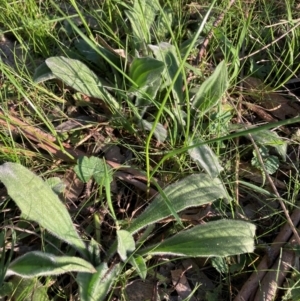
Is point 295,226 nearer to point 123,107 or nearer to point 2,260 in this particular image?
point 123,107

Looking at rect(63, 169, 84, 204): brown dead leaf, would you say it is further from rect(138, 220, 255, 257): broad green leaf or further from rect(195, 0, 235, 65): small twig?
rect(195, 0, 235, 65): small twig

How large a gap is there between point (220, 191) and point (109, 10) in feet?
2.04

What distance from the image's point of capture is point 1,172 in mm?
1047

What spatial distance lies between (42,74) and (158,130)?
33 cm

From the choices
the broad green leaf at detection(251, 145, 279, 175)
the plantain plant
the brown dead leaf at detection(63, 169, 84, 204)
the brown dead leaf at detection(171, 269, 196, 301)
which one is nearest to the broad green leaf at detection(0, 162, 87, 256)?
the plantain plant

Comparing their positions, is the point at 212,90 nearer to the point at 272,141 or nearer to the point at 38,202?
the point at 272,141

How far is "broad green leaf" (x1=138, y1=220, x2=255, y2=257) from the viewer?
3.37 feet

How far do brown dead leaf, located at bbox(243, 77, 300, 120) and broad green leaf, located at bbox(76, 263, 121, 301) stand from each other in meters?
0.62

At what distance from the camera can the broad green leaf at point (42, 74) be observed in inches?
48.3

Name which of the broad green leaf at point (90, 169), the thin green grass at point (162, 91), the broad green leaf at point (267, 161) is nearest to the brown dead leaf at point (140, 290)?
the thin green grass at point (162, 91)

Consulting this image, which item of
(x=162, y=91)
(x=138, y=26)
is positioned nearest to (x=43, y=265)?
(x=162, y=91)

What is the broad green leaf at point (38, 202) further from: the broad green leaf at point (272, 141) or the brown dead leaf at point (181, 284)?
the broad green leaf at point (272, 141)

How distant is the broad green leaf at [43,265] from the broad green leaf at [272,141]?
0.55 m

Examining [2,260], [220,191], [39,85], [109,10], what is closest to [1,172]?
[2,260]
